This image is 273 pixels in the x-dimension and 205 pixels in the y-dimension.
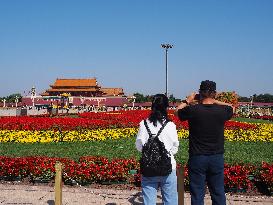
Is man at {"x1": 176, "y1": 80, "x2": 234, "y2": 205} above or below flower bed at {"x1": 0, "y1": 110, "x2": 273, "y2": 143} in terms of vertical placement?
above

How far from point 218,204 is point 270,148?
9.57m

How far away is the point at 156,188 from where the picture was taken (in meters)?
4.05

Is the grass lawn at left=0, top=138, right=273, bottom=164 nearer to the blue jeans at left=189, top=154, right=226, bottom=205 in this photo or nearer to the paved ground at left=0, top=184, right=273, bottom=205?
the paved ground at left=0, top=184, right=273, bottom=205

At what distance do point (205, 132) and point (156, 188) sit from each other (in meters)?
0.78

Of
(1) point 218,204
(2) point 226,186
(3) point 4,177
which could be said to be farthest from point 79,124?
(1) point 218,204

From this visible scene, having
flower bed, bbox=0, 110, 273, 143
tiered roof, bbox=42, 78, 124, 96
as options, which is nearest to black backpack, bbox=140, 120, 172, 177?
flower bed, bbox=0, 110, 273, 143

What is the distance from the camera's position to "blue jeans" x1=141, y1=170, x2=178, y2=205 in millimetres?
3998

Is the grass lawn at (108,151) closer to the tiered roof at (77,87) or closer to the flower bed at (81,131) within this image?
the flower bed at (81,131)

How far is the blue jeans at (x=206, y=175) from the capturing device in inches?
163

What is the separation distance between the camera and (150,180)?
13.1 feet

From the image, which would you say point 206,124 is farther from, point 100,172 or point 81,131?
point 81,131

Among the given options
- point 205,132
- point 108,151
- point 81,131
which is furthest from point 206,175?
point 81,131

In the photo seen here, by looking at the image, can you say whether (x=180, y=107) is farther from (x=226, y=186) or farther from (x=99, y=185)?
(x=99, y=185)

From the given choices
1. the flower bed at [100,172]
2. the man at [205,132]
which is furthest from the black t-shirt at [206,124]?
A: the flower bed at [100,172]
